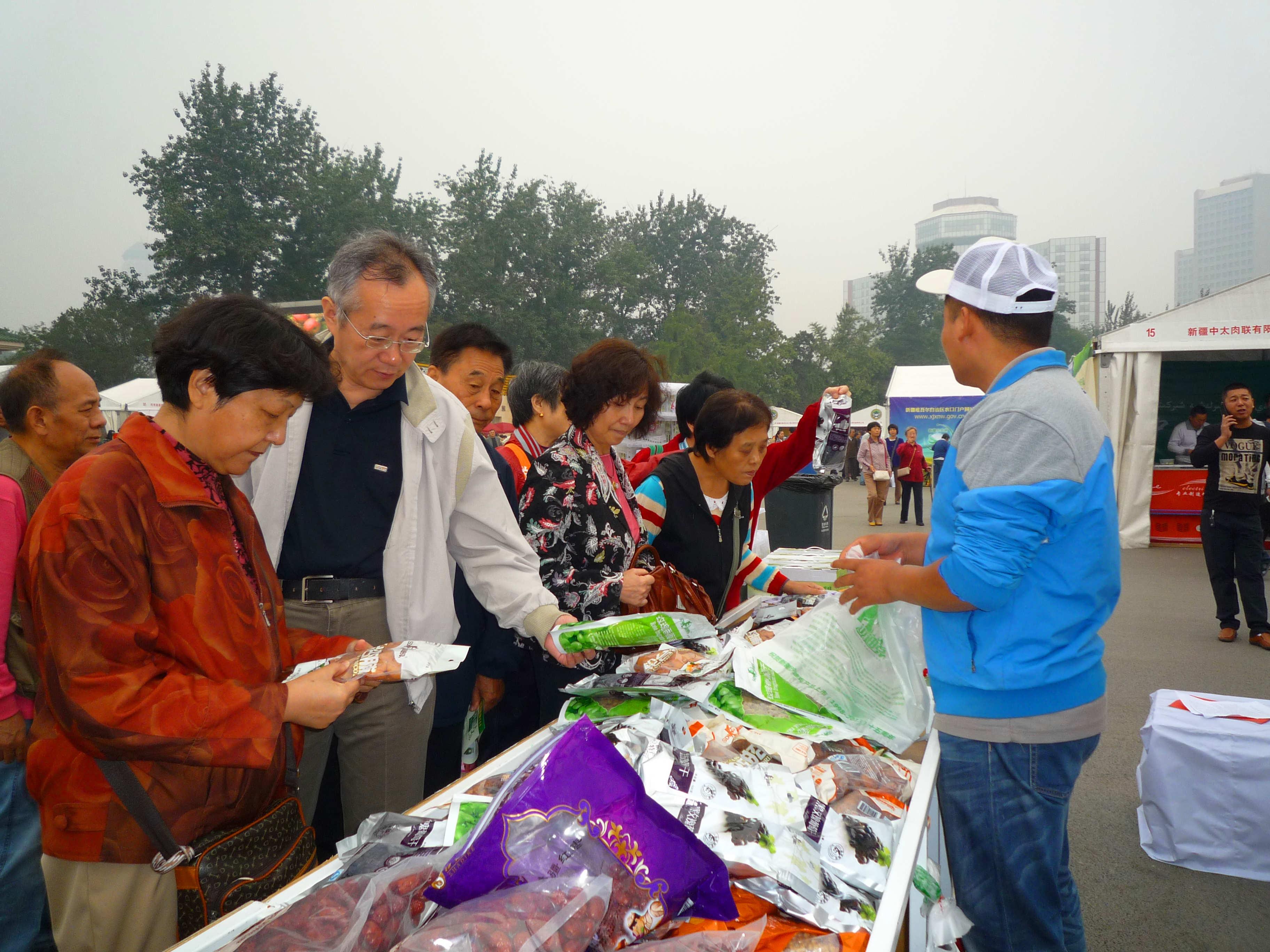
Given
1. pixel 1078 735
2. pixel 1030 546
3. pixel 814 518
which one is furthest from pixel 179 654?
pixel 814 518

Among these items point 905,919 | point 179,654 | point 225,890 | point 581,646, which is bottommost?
point 905,919

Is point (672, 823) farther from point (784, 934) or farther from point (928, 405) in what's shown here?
point (928, 405)

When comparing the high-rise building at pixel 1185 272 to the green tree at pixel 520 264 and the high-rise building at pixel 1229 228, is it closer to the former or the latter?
the high-rise building at pixel 1229 228

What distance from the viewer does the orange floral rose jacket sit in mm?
1134

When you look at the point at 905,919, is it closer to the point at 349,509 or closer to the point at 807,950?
the point at 807,950

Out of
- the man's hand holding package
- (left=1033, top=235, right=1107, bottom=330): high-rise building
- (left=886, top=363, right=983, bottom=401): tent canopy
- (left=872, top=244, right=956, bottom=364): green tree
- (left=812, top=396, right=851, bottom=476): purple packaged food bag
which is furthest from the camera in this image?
(left=1033, top=235, right=1107, bottom=330): high-rise building

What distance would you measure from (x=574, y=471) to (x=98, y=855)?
1541mm

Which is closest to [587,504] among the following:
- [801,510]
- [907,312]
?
[801,510]

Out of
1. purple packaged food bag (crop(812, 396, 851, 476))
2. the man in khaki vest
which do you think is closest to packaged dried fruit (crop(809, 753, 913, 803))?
the man in khaki vest

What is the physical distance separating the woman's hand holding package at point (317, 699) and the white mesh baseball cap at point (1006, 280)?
4.64ft

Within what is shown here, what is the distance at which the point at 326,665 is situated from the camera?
1.34 metres

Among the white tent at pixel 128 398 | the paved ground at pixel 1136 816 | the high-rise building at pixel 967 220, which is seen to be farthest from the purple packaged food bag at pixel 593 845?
the high-rise building at pixel 967 220

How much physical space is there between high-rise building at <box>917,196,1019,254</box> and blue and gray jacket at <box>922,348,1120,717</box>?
4820 inches

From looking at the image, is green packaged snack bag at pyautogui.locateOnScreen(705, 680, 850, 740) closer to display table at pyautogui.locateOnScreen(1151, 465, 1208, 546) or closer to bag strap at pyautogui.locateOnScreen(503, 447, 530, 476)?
bag strap at pyautogui.locateOnScreen(503, 447, 530, 476)
